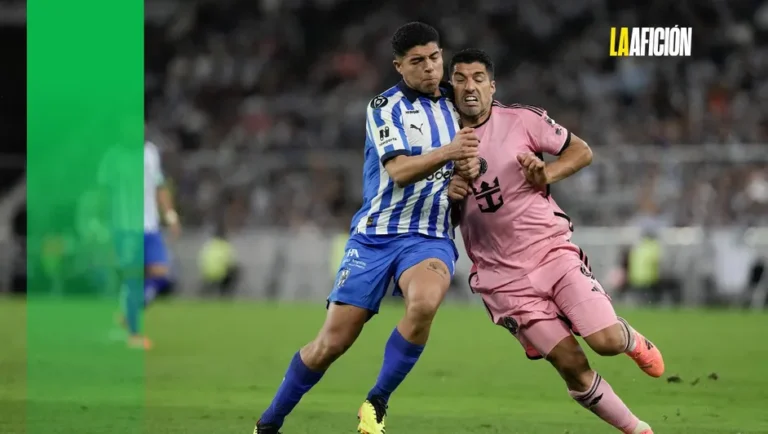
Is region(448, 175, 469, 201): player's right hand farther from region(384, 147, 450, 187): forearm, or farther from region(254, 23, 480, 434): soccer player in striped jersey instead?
region(384, 147, 450, 187): forearm

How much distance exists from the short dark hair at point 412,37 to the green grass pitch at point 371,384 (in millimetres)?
2425

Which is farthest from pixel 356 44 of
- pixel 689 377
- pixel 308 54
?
pixel 689 377

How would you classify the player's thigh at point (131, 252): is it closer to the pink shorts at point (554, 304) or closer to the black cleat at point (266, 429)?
the black cleat at point (266, 429)

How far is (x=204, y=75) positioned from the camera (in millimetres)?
28250

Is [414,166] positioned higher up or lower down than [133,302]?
higher up

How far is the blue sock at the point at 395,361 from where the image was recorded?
6.70 meters

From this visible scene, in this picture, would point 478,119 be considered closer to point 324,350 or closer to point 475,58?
point 475,58

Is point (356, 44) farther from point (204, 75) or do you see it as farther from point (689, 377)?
point (689, 377)

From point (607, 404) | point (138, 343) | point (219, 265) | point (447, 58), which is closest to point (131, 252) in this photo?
point (138, 343)

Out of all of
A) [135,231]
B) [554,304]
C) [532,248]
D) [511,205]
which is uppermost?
[511,205]

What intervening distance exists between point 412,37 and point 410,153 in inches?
25.3

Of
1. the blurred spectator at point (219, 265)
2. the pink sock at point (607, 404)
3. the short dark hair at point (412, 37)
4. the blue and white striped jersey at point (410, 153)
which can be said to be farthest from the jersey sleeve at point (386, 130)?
the blurred spectator at point (219, 265)

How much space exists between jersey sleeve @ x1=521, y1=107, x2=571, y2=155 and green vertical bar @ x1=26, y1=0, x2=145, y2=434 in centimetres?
312

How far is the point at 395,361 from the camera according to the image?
671 centimetres
